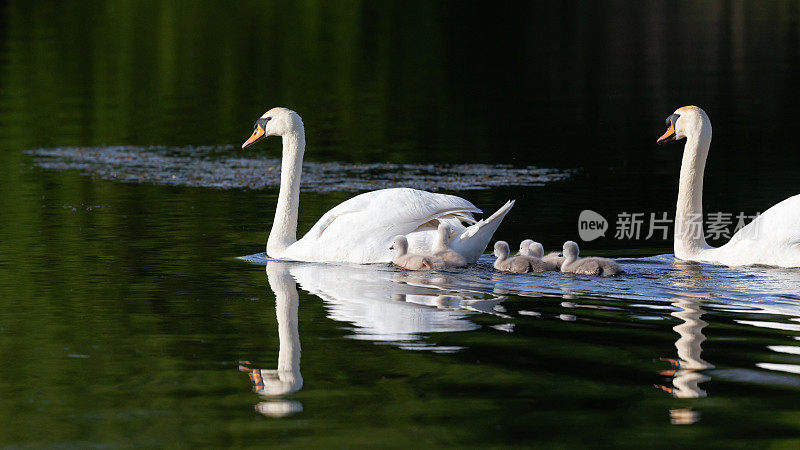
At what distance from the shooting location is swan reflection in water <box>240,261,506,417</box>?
784cm

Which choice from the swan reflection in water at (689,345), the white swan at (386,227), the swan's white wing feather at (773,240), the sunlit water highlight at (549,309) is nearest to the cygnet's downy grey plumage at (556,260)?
the sunlit water highlight at (549,309)

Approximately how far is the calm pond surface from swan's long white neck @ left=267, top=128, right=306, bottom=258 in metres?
0.29

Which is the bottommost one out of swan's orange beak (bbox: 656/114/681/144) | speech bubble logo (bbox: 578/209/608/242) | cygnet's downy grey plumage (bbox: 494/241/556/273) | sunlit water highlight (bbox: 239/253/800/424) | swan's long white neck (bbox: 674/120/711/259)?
sunlit water highlight (bbox: 239/253/800/424)

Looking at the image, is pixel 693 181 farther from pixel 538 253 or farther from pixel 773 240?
pixel 538 253

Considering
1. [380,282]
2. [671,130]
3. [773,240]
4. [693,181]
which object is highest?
[671,130]

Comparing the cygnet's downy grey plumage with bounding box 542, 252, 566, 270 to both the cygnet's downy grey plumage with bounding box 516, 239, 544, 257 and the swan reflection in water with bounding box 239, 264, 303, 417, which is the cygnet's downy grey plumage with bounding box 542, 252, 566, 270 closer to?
the cygnet's downy grey plumage with bounding box 516, 239, 544, 257

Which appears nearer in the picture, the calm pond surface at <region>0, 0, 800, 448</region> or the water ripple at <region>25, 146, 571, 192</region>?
the calm pond surface at <region>0, 0, 800, 448</region>

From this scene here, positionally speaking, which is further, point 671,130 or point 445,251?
point 671,130

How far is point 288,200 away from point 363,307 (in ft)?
11.4

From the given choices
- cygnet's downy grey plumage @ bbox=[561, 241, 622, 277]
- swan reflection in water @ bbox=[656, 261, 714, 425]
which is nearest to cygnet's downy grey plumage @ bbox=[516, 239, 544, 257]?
cygnet's downy grey plumage @ bbox=[561, 241, 622, 277]

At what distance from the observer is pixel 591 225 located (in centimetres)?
1408

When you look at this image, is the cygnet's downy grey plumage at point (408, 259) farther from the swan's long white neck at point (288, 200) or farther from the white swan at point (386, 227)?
the swan's long white neck at point (288, 200)

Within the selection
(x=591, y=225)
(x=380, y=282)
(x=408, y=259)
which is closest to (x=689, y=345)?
(x=380, y=282)

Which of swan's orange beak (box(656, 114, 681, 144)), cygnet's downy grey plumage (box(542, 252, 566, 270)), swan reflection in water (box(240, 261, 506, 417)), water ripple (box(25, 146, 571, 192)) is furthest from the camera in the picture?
water ripple (box(25, 146, 571, 192))
